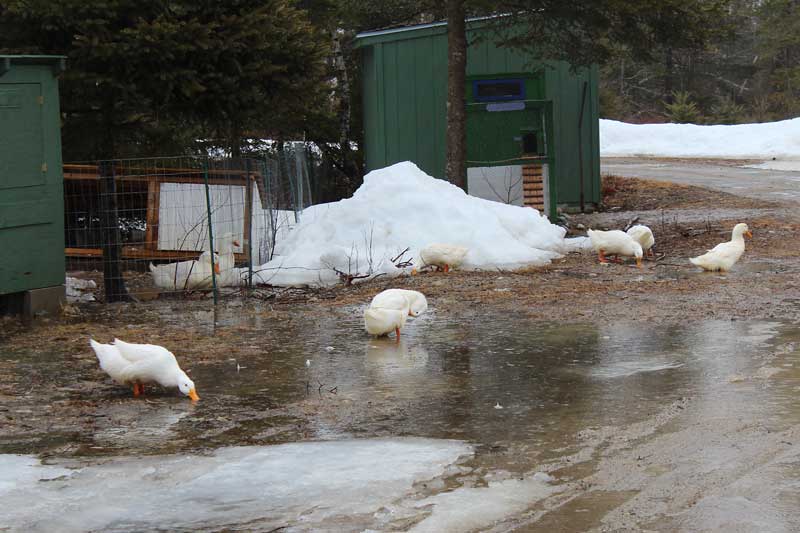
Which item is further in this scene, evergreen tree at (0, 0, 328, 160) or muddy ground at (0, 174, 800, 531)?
evergreen tree at (0, 0, 328, 160)

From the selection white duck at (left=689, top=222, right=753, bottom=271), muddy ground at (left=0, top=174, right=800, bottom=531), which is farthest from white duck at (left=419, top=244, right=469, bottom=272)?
white duck at (left=689, top=222, right=753, bottom=271)

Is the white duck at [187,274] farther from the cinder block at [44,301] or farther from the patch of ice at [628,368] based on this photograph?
the patch of ice at [628,368]

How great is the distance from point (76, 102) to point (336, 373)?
7.02 metres

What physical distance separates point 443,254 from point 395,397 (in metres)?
5.53

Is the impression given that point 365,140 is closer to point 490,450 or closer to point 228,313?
point 228,313

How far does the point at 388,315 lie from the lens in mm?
8789

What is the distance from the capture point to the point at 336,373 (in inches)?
304

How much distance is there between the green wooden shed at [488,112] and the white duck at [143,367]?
11923 mm

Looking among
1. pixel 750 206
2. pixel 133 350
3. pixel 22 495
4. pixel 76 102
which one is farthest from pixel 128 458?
pixel 750 206

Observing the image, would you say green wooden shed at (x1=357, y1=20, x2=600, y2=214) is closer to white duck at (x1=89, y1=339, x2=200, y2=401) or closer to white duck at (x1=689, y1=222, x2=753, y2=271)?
white duck at (x1=689, y1=222, x2=753, y2=271)

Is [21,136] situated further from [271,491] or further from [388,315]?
[271,491]

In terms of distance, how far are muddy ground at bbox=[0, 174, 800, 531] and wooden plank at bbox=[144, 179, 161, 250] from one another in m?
2.53

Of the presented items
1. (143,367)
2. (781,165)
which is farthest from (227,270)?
(781,165)

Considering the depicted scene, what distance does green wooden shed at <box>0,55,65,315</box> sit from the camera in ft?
34.0
